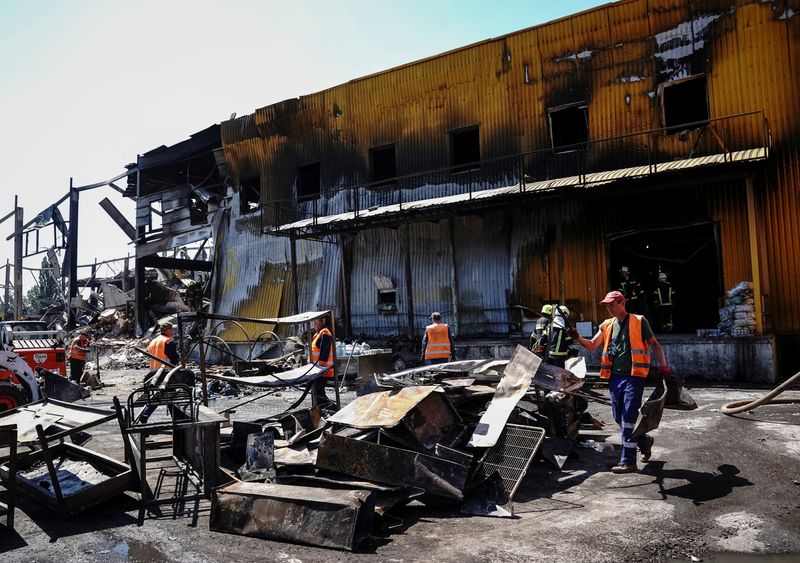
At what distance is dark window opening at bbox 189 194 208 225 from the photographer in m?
23.4

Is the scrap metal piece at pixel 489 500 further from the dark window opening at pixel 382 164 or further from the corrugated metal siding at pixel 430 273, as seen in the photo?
the dark window opening at pixel 382 164

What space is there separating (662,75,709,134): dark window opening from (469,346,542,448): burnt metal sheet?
1002 cm

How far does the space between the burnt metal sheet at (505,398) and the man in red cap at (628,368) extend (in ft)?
2.76

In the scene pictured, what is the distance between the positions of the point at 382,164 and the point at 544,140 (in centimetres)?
575

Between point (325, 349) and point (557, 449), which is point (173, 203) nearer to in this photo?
point (325, 349)

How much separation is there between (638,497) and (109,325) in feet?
87.6

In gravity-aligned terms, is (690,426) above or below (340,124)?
below

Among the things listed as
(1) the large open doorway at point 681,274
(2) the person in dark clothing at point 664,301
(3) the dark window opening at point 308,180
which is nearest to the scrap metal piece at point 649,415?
(2) the person in dark clothing at point 664,301

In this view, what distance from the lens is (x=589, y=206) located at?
15.0 m

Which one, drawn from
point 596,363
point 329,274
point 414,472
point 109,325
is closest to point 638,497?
point 414,472

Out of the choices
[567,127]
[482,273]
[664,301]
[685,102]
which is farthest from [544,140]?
[664,301]

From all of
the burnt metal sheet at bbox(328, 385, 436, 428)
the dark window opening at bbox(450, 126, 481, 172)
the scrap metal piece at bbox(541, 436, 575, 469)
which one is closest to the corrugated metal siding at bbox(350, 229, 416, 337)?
the dark window opening at bbox(450, 126, 481, 172)

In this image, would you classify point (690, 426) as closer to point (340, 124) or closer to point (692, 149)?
point (692, 149)

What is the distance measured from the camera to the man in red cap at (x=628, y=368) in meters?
5.99
